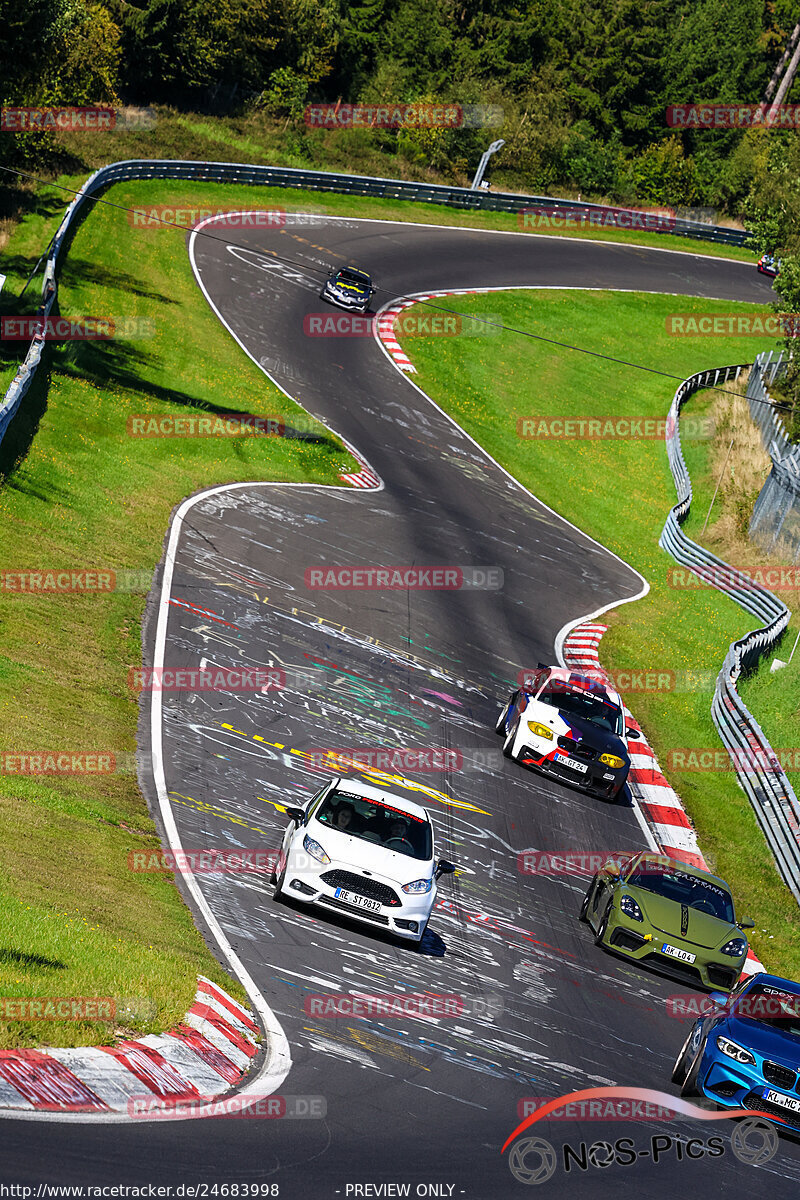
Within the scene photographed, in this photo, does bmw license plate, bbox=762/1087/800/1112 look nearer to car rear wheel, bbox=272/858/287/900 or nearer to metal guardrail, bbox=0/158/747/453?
car rear wheel, bbox=272/858/287/900

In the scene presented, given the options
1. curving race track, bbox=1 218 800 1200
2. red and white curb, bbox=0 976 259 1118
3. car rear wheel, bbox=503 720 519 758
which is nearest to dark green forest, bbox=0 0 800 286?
curving race track, bbox=1 218 800 1200

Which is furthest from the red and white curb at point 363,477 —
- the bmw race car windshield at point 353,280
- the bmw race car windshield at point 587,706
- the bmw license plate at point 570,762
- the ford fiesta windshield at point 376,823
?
the ford fiesta windshield at point 376,823

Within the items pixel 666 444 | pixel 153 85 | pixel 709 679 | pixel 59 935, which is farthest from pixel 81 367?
pixel 153 85

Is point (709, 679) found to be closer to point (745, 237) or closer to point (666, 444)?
point (666, 444)

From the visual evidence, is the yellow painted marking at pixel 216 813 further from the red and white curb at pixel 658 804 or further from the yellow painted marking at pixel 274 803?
the red and white curb at pixel 658 804

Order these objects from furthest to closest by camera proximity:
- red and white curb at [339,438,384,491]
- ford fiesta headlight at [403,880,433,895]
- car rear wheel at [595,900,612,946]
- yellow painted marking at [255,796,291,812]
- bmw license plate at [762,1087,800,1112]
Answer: red and white curb at [339,438,384,491] < yellow painted marking at [255,796,291,812] < car rear wheel at [595,900,612,946] < ford fiesta headlight at [403,880,433,895] < bmw license plate at [762,1087,800,1112]

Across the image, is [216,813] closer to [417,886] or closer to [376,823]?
[376,823]
